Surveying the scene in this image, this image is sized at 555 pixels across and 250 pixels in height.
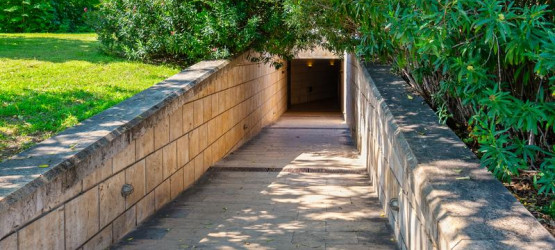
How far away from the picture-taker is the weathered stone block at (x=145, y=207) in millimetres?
5574

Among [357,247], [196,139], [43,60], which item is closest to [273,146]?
[196,139]

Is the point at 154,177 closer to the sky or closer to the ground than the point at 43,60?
closer to the ground

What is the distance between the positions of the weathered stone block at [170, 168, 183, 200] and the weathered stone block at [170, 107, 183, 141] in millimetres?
427

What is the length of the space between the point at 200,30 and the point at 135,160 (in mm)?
4321

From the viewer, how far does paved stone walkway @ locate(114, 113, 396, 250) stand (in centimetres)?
505

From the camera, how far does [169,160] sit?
21.3 feet

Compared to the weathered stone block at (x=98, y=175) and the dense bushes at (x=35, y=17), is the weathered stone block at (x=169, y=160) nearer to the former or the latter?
the weathered stone block at (x=98, y=175)

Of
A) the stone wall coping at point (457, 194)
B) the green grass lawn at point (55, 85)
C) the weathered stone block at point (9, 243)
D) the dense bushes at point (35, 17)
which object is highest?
the dense bushes at point (35, 17)

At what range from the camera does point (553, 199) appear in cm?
395

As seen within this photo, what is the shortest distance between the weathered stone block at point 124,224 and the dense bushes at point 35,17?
13.0m

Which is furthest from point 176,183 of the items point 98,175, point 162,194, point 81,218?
point 81,218

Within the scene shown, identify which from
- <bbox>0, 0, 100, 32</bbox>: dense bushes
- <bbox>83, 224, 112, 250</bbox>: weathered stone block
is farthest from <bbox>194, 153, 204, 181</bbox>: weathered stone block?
<bbox>0, 0, 100, 32</bbox>: dense bushes

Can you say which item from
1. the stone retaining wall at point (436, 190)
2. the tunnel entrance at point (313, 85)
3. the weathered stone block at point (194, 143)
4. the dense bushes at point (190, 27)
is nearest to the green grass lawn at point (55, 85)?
the dense bushes at point (190, 27)

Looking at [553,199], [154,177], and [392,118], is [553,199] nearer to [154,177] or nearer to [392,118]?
[392,118]
